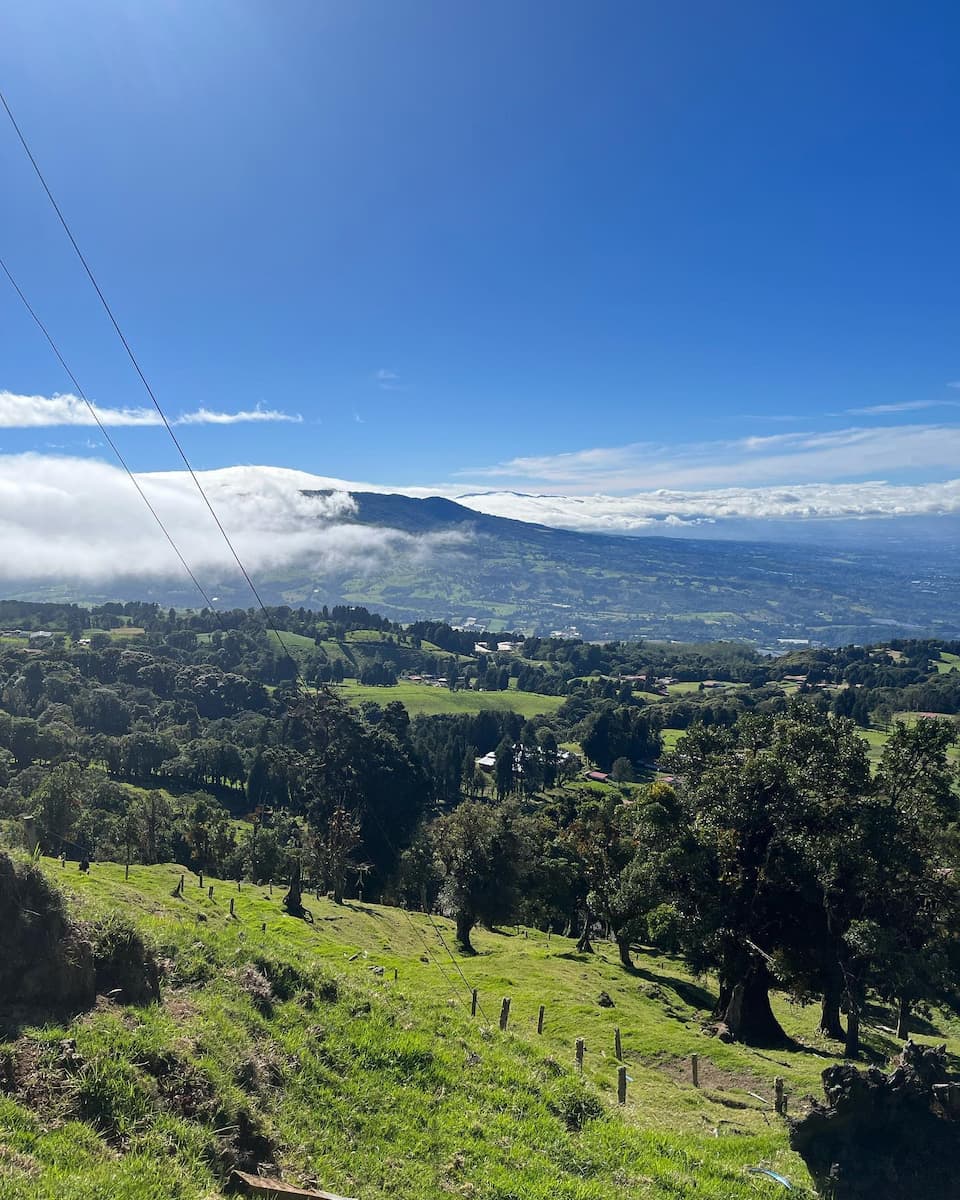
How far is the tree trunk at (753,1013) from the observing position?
2941 centimetres

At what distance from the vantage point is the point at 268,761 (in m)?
117

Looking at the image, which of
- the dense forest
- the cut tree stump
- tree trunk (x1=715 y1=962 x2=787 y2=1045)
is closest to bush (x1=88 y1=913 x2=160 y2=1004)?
the cut tree stump

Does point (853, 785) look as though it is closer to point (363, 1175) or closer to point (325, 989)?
point (325, 989)

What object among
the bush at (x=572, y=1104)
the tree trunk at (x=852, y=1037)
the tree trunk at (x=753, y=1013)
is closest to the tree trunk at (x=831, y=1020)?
the tree trunk at (x=852, y=1037)

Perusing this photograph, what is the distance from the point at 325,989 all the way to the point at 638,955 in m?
48.0

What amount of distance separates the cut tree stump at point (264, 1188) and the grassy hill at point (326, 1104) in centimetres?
27

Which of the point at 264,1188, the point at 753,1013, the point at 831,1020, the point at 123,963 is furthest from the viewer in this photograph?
the point at 831,1020

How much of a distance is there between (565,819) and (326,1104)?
85887 mm

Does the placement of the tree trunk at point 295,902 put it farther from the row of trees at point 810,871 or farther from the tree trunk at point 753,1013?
the tree trunk at point 753,1013

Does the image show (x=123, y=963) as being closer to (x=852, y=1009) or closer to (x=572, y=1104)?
(x=572, y=1104)

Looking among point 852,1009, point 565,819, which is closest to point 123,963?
point 852,1009

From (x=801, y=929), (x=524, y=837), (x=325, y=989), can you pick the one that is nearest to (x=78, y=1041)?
(x=325, y=989)

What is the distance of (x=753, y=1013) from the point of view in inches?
1174

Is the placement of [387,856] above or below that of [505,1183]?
below
